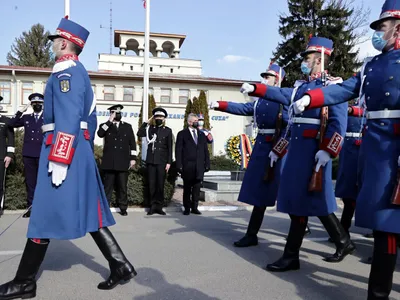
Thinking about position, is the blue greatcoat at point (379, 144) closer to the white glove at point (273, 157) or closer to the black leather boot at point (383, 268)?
the black leather boot at point (383, 268)

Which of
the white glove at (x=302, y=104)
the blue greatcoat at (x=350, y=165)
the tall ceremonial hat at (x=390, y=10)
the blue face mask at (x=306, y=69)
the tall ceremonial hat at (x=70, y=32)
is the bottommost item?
the blue greatcoat at (x=350, y=165)

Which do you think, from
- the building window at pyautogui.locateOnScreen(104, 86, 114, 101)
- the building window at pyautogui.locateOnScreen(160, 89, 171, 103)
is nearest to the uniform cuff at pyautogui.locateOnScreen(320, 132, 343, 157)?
the building window at pyautogui.locateOnScreen(160, 89, 171, 103)

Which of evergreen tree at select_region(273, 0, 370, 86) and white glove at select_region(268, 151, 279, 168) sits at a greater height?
evergreen tree at select_region(273, 0, 370, 86)

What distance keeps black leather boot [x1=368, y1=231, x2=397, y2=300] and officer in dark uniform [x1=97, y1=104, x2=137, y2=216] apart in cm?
549

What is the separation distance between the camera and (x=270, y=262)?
441cm

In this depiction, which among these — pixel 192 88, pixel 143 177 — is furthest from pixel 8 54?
pixel 143 177

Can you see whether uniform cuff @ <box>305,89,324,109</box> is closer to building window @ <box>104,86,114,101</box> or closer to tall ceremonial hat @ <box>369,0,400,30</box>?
tall ceremonial hat @ <box>369,0,400,30</box>

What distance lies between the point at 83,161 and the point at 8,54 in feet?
163

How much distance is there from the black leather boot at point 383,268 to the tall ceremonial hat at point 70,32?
2766 mm

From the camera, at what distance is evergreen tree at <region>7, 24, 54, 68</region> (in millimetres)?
46281

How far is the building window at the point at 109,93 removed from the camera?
30.7 m

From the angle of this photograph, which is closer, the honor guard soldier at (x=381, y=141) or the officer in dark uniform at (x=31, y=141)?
the honor guard soldier at (x=381, y=141)

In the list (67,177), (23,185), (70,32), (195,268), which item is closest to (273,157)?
(195,268)

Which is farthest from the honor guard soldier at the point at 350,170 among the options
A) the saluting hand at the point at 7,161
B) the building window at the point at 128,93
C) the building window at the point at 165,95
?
the building window at the point at 128,93
